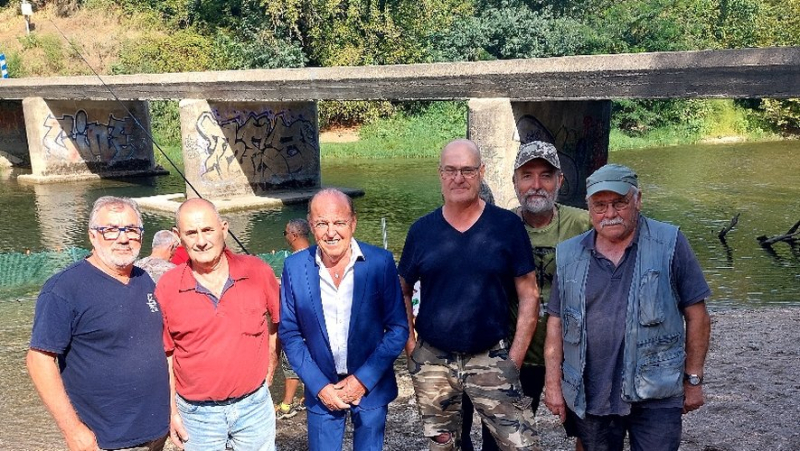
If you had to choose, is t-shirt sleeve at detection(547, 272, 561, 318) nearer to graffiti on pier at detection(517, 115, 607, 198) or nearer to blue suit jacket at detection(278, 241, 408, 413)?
blue suit jacket at detection(278, 241, 408, 413)

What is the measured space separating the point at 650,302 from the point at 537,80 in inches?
345

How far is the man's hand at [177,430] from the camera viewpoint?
376 centimetres

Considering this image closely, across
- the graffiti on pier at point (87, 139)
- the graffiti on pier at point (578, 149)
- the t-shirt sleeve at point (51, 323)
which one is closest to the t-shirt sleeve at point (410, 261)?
the t-shirt sleeve at point (51, 323)

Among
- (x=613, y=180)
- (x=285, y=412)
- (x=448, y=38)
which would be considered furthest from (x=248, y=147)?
(x=448, y=38)

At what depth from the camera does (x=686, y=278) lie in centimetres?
336

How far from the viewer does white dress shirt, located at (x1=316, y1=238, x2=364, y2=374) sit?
3836 millimetres

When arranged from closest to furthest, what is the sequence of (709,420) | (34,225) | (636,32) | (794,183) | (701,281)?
(701,281)
(709,420)
(34,225)
(794,183)
(636,32)

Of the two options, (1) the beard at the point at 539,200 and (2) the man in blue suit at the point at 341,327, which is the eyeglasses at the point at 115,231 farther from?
(1) the beard at the point at 539,200

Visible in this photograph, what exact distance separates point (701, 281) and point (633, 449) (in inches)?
33.0

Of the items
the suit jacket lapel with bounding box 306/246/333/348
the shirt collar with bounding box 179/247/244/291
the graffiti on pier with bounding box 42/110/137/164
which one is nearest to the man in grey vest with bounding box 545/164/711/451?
the suit jacket lapel with bounding box 306/246/333/348

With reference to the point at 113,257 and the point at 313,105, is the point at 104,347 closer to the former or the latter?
the point at 113,257

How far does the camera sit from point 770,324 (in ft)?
27.8

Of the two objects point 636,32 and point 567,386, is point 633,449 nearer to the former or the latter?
point 567,386

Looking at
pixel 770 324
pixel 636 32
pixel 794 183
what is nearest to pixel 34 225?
pixel 770 324
